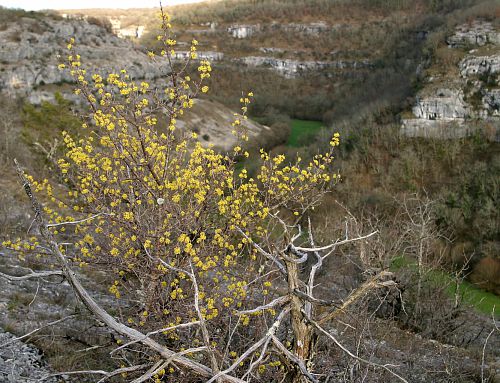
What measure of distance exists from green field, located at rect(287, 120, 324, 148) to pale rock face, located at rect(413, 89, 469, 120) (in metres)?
19.7

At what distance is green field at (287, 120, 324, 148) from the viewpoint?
7556 centimetres

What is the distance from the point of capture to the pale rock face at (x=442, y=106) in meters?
58.3

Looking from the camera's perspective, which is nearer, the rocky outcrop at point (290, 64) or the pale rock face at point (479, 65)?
the pale rock face at point (479, 65)

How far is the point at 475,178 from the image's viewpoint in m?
44.6

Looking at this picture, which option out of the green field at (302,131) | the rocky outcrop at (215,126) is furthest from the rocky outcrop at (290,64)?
the rocky outcrop at (215,126)

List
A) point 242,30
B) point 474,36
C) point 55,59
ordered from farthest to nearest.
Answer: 1. point 242,30
2. point 474,36
3. point 55,59

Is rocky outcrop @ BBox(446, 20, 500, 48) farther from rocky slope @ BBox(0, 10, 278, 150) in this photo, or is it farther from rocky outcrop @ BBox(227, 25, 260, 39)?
rocky outcrop @ BBox(227, 25, 260, 39)

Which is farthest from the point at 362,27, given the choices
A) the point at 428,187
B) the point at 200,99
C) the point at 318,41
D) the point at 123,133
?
the point at 123,133

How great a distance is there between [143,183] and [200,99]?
72390mm

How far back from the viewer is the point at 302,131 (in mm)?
88188

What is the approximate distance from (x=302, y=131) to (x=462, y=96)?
3371 centimetres

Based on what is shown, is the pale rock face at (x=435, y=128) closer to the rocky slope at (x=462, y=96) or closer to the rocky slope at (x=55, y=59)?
the rocky slope at (x=462, y=96)

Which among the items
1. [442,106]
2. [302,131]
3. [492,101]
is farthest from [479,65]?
[302,131]

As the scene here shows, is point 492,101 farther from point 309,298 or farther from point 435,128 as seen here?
point 309,298
